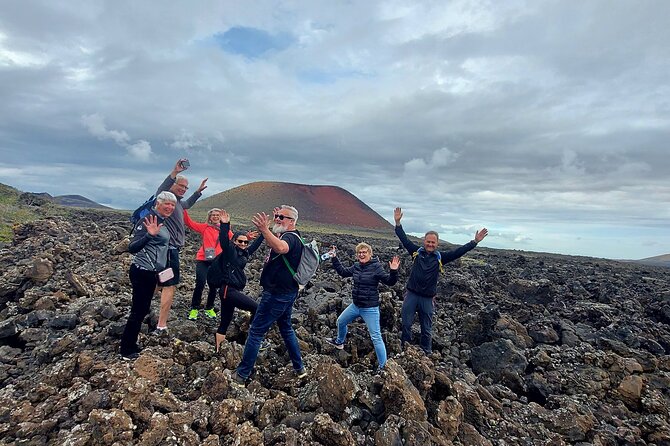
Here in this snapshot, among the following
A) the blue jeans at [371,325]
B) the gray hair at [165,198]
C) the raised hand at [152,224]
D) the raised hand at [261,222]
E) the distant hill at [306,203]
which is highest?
the distant hill at [306,203]

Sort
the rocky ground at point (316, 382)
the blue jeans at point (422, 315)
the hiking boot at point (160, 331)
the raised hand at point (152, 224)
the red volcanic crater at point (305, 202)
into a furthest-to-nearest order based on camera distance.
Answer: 1. the red volcanic crater at point (305, 202)
2. the blue jeans at point (422, 315)
3. the hiking boot at point (160, 331)
4. the raised hand at point (152, 224)
5. the rocky ground at point (316, 382)

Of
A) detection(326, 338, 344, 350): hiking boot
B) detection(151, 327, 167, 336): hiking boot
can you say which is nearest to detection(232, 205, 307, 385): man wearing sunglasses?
detection(151, 327, 167, 336): hiking boot

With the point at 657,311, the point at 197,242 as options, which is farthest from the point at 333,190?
the point at 657,311

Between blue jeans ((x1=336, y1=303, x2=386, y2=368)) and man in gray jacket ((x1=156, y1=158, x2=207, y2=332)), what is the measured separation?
282cm

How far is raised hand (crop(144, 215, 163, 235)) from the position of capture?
5361mm

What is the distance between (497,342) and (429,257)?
2.20 meters

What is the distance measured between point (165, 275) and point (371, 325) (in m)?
3.26

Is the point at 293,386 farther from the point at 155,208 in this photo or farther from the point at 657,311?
the point at 657,311

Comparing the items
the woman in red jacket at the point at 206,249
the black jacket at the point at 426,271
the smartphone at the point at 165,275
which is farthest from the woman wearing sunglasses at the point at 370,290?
the smartphone at the point at 165,275

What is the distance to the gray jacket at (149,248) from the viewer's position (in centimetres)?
539

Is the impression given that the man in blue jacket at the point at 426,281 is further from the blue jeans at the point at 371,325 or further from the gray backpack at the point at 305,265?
the gray backpack at the point at 305,265

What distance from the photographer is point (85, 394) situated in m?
4.72

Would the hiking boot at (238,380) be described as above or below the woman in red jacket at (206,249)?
below

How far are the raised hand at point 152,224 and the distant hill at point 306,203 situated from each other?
9882 centimetres
